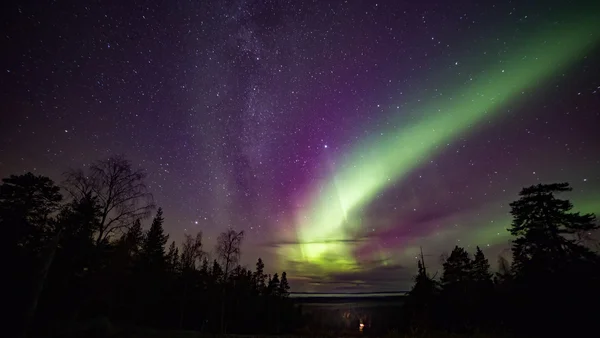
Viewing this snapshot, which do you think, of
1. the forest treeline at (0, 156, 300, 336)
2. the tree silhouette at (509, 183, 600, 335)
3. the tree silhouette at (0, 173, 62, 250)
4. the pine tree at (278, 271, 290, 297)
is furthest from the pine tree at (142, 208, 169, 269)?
the tree silhouette at (509, 183, 600, 335)

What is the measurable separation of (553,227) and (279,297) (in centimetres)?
5704

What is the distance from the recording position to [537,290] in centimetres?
2178

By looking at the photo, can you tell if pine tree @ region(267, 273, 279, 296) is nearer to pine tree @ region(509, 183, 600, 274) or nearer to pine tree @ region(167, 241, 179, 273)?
pine tree @ region(167, 241, 179, 273)

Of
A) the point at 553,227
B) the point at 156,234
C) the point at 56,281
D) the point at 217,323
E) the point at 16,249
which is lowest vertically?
the point at 217,323

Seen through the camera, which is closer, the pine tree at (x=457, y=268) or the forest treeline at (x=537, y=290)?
the forest treeline at (x=537, y=290)

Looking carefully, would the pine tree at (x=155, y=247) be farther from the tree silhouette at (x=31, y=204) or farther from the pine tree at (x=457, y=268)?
the pine tree at (x=457, y=268)

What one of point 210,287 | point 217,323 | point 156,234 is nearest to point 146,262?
point 156,234

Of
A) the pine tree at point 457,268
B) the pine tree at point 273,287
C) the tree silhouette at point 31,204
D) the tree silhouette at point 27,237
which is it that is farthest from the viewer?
the pine tree at point 273,287

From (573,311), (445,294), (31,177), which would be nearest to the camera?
(573,311)

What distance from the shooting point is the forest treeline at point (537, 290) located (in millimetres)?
17922

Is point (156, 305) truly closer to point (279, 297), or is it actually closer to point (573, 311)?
point (279, 297)

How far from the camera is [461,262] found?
4931 centimetres

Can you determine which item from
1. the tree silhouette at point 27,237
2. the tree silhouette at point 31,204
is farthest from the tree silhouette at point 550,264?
the tree silhouette at point 31,204

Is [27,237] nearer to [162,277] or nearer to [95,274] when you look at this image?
[95,274]
